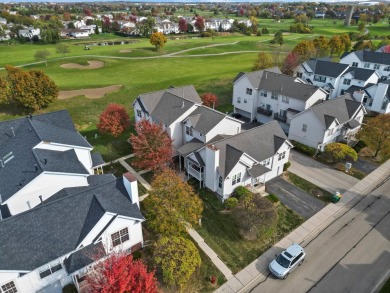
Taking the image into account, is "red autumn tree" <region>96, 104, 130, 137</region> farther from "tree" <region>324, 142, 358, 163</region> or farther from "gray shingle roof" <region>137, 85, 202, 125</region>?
"tree" <region>324, 142, 358, 163</region>

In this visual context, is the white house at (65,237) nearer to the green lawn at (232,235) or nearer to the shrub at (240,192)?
the green lawn at (232,235)

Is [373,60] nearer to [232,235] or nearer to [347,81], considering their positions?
[347,81]

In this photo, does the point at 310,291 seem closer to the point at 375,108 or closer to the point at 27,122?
the point at 27,122

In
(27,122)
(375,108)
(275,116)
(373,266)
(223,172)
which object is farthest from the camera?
(375,108)

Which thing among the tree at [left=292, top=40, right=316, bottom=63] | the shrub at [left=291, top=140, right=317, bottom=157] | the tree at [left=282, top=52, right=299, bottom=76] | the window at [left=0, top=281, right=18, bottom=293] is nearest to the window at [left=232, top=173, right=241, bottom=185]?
the shrub at [left=291, top=140, right=317, bottom=157]

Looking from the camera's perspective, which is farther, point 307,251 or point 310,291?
point 307,251

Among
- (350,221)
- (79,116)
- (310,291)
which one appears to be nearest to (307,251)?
(310,291)
